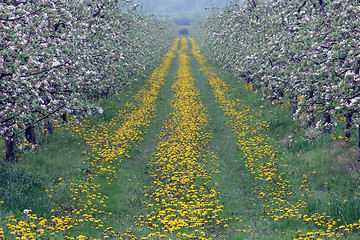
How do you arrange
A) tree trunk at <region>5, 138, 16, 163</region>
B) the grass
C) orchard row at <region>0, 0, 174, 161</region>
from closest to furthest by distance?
the grass, orchard row at <region>0, 0, 174, 161</region>, tree trunk at <region>5, 138, 16, 163</region>

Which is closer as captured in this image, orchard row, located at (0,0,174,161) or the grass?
the grass

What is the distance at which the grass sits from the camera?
392 inches

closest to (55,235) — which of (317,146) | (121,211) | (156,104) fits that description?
(121,211)

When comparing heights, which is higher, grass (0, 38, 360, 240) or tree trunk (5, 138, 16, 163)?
tree trunk (5, 138, 16, 163)

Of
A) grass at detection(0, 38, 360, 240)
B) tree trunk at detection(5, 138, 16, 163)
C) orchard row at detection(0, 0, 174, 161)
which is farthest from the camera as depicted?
tree trunk at detection(5, 138, 16, 163)

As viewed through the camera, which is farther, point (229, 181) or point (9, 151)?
point (229, 181)

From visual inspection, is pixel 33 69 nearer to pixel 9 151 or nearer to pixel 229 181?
pixel 9 151

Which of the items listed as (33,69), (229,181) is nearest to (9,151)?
(33,69)

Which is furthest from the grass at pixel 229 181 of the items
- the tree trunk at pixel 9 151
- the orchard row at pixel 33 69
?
the orchard row at pixel 33 69

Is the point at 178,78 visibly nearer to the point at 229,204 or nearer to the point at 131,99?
the point at 131,99

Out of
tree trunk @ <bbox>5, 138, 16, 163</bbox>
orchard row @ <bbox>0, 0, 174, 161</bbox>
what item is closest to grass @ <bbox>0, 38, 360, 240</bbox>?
tree trunk @ <bbox>5, 138, 16, 163</bbox>

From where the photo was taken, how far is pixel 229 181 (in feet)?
45.6

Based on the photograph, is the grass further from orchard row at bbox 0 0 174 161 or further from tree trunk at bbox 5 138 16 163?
orchard row at bbox 0 0 174 161

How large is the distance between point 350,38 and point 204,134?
10419 millimetres
